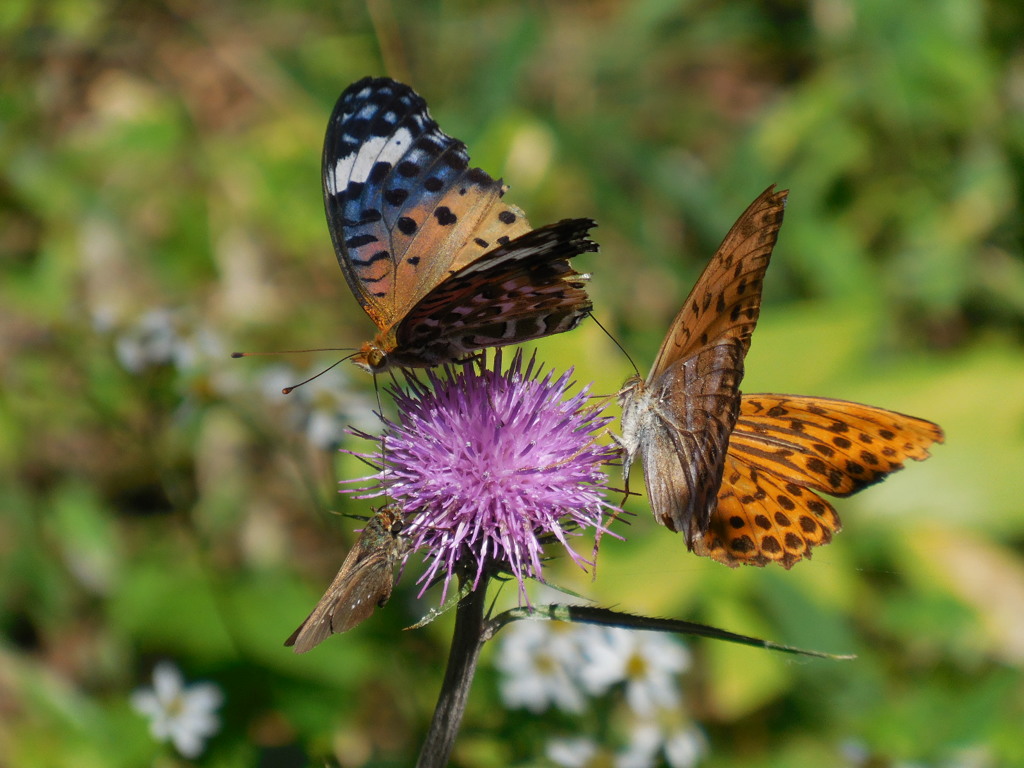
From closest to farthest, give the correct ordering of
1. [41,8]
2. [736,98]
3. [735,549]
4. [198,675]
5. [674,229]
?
[735,549] → [198,675] → [41,8] → [674,229] → [736,98]

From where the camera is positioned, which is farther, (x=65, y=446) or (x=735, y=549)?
(x=65, y=446)

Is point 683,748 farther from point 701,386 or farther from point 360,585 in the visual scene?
point 360,585

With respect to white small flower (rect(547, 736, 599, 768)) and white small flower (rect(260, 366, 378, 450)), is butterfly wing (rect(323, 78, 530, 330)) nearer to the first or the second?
white small flower (rect(260, 366, 378, 450))

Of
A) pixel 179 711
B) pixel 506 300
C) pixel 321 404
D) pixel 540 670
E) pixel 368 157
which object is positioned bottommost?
pixel 179 711

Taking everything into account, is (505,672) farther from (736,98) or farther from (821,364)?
(736,98)

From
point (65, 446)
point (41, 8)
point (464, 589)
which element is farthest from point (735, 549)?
point (41, 8)

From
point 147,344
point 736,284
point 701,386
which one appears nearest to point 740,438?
point 701,386
